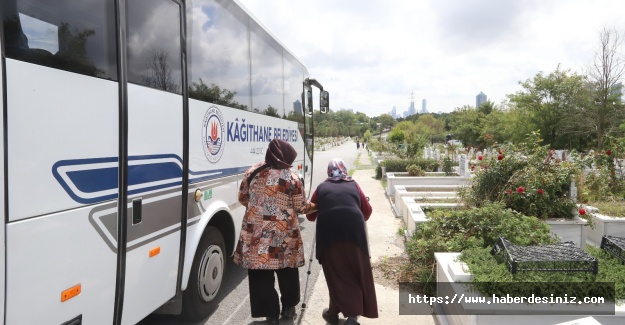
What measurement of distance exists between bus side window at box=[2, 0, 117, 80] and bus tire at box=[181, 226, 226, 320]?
82.8 inches

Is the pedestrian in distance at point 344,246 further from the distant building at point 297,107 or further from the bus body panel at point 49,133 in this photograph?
the distant building at point 297,107

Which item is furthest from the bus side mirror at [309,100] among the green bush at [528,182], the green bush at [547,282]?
the green bush at [547,282]

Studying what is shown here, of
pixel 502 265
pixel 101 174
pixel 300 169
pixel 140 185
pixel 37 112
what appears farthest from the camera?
pixel 300 169

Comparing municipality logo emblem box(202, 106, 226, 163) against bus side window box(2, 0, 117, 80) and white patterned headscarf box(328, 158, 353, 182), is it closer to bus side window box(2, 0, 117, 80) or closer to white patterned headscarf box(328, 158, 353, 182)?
white patterned headscarf box(328, 158, 353, 182)

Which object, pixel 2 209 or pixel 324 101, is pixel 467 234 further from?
pixel 324 101

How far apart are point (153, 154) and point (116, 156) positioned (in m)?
0.44

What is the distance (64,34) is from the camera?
2.55 m

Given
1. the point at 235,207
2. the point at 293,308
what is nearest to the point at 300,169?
the point at 235,207

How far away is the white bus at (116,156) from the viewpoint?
7.32 feet

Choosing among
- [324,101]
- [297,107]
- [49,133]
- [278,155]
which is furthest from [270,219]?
[324,101]

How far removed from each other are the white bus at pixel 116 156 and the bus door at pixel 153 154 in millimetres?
14

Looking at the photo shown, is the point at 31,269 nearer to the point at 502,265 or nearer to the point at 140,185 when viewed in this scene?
the point at 140,185

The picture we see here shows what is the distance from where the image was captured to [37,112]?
227 cm

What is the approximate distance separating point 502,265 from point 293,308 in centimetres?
213
